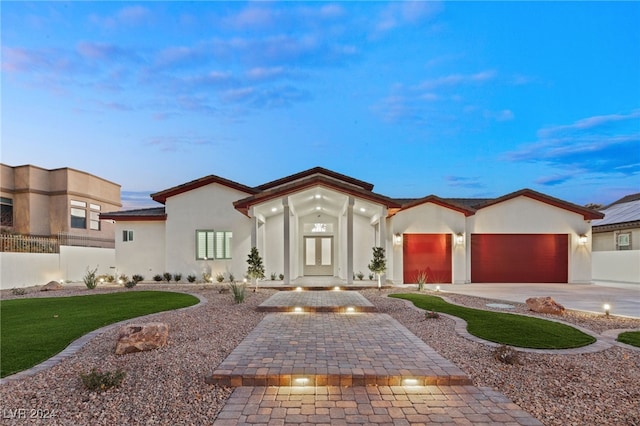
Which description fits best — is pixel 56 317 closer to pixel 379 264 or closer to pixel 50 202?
pixel 379 264

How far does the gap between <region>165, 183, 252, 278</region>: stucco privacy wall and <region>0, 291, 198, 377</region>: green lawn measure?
4735 mm

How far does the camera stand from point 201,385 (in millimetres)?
4203

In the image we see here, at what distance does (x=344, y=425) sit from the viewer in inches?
131

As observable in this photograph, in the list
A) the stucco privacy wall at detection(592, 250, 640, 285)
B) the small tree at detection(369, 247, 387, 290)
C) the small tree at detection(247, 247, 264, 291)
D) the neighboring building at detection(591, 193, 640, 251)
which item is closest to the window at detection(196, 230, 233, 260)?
the small tree at detection(247, 247, 264, 291)

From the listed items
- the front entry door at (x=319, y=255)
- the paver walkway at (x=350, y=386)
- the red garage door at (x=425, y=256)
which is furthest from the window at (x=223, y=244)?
the paver walkway at (x=350, y=386)

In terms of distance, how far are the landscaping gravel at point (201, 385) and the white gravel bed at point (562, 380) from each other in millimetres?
12

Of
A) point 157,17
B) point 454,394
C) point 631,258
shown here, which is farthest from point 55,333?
point 631,258

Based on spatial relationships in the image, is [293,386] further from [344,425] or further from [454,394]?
[454,394]

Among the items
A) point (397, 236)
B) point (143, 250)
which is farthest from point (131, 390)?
point (143, 250)

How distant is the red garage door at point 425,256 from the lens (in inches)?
680

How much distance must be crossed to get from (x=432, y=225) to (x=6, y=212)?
2759 cm

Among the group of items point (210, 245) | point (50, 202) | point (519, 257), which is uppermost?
point (50, 202)

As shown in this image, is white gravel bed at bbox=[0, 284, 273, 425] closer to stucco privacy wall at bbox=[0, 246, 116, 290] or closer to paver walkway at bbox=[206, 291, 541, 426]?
paver walkway at bbox=[206, 291, 541, 426]

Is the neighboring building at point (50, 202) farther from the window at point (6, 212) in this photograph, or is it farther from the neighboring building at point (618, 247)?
the neighboring building at point (618, 247)
